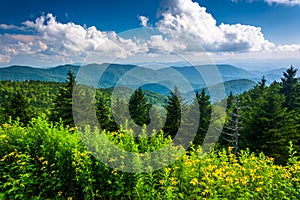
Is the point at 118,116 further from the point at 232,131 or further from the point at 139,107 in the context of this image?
the point at 232,131

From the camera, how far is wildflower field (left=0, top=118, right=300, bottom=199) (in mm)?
4633

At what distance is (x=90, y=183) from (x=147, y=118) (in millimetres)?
26927

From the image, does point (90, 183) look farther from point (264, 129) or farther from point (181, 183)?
point (264, 129)

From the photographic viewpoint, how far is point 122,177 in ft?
15.8

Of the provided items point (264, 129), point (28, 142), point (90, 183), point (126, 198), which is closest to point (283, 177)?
point (126, 198)

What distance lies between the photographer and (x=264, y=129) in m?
23.6

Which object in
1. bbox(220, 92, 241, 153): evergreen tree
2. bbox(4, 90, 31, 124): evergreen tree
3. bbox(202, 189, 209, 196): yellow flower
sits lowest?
bbox(220, 92, 241, 153): evergreen tree

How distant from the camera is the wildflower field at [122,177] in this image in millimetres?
4633

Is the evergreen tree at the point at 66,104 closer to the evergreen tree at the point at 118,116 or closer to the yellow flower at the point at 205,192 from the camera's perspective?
the evergreen tree at the point at 118,116

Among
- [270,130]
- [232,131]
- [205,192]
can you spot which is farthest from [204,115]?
[205,192]

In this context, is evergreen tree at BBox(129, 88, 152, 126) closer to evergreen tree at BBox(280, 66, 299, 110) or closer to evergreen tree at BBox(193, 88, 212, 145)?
evergreen tree at BBox(193, 88, 212, 145)

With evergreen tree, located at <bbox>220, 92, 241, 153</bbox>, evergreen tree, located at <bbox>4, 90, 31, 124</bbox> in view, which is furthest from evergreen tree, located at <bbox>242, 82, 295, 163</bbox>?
evergreen tree, located at <bbox>4, 90, 31, 124</bbox>

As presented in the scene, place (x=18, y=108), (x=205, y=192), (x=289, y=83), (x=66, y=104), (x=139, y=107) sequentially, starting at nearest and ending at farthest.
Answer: (x=205, y=192) → (x=66, y=104) → (x=18, y=108) → (x=139, y=107) → (x=289, y=83)

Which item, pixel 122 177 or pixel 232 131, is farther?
pixel 232 131
